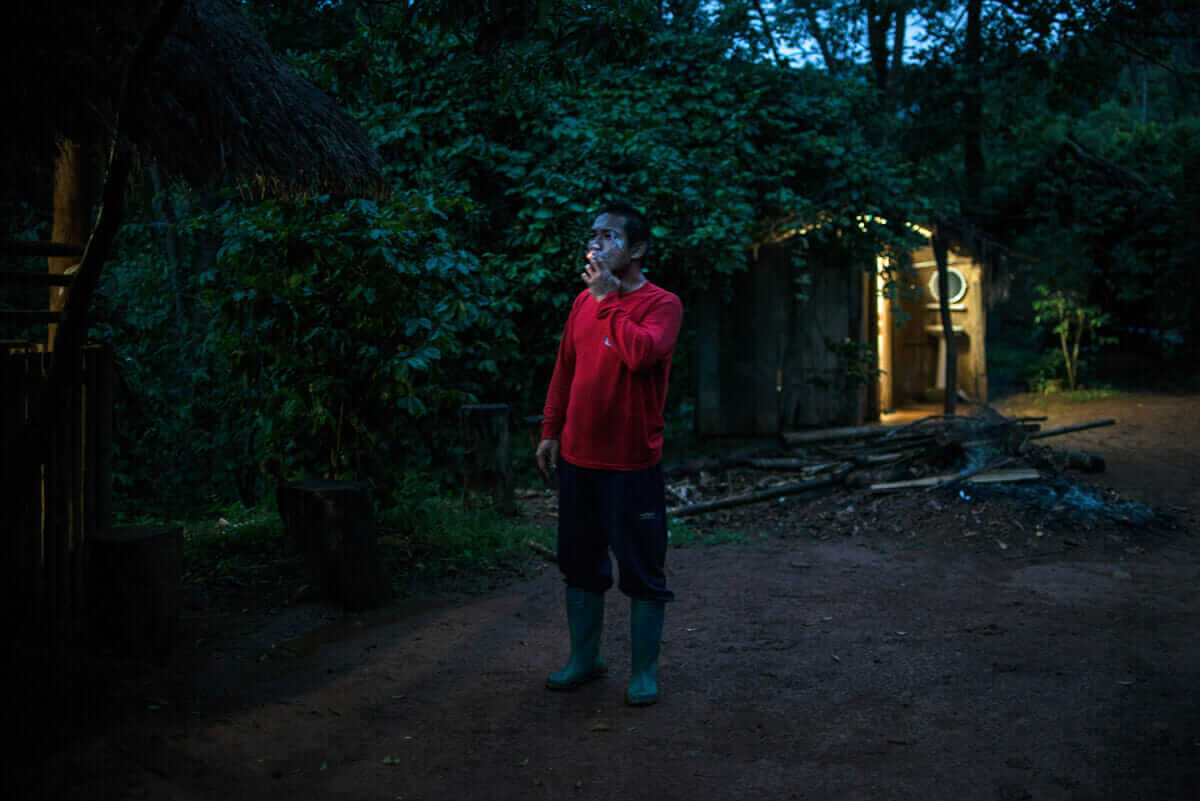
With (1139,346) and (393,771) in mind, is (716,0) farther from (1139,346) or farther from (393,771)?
(393,771)

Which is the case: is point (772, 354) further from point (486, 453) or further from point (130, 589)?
point (130, 589)

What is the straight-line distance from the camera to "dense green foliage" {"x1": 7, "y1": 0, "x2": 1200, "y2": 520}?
17.7 ft

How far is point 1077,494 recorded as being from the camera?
723 centimetres

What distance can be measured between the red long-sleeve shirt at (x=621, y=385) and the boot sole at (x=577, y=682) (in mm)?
920

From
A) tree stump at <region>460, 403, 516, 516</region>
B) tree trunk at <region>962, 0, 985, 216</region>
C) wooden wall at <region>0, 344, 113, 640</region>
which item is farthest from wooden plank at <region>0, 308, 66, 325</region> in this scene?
tree trunk at <region>962, 0, 985, 216</region>

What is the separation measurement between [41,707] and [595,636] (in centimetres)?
201

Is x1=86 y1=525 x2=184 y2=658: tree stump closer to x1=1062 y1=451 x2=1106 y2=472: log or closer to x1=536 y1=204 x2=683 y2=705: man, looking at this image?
x1=536 y1=204 x2=683 y2=705: man

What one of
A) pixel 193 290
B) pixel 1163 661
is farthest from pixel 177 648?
pixel 193 290

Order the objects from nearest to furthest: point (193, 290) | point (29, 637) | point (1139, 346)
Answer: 1. point (29, 637)
2. point (193, 290)
3. point (1139, 346)

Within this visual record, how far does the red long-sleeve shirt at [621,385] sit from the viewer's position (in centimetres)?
344

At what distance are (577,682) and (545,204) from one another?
626 centimetres

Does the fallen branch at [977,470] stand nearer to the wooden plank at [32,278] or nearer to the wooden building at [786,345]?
the wooden building at [786,345]

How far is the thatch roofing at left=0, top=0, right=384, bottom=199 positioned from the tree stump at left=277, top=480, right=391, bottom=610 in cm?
163

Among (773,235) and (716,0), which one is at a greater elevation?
(716,0)
